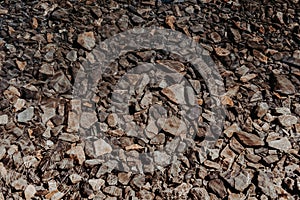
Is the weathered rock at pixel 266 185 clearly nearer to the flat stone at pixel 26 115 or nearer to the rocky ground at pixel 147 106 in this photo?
the rocky ground at pixel 147 106

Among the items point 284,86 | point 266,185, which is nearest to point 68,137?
point 266,185

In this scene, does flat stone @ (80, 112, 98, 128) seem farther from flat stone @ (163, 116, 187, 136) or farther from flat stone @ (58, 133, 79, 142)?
flat stone @ (163, 116, 187, 136)

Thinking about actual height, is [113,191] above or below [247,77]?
below

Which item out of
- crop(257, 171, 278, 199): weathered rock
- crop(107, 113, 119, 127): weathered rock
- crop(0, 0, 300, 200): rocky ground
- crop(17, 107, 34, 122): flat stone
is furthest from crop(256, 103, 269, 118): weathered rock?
crop(17, 107, 34, 122): flat stone

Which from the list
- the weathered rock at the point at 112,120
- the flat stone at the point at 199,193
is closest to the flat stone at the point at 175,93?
the weathered rock at the point at 112,120

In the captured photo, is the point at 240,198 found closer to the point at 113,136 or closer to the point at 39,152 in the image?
the point at 113,136

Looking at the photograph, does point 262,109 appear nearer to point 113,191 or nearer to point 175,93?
point 175,93
